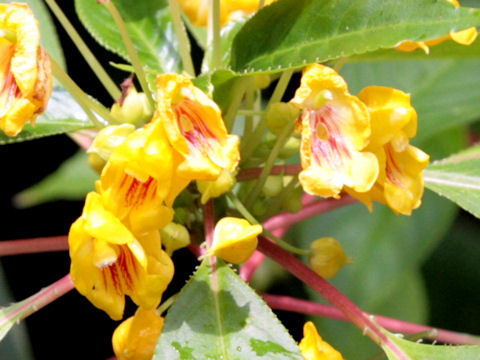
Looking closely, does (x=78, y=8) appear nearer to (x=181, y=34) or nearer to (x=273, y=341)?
(x=181, y=34)

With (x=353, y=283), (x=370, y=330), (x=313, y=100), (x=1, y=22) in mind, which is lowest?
(x=353, y=283)

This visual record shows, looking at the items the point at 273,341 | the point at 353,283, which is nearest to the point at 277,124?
the point at 273,341

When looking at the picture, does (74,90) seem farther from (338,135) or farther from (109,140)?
(338,135)

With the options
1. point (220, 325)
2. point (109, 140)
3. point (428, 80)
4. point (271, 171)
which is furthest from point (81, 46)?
point (428, 80)

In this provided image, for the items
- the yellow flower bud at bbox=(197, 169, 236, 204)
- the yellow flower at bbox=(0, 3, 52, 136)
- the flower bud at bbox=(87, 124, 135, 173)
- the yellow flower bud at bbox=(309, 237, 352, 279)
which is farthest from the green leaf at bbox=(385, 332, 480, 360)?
the yellow flower at bbox=(0, 3, 52, 136)

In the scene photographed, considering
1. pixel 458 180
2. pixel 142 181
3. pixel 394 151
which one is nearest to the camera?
pixel 142 181
